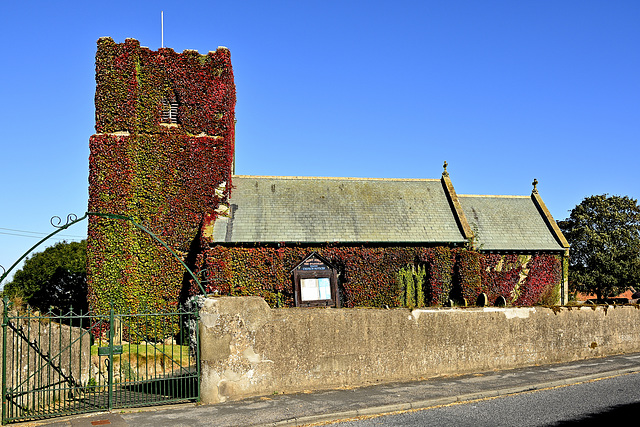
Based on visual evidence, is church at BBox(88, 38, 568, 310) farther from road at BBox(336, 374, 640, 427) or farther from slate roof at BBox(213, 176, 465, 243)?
road at BBox(336, 374, 640, 427)

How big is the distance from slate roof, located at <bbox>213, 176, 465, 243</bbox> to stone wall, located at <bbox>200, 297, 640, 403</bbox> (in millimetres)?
12069

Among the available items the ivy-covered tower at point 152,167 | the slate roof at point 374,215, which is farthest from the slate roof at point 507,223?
the ivy-covered tower at point 152,167

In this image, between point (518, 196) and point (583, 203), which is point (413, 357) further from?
point (583, 203)

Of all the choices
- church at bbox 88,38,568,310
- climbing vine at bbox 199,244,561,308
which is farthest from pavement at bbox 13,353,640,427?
climbing vine at bbox 199,244,561,308

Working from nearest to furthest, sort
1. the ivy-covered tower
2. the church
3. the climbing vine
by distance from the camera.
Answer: the climbing vine, the church, the ivy-covered tower

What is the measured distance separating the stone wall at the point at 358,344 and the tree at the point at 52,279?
37.5 m

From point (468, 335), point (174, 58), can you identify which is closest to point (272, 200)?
point (174, 58)

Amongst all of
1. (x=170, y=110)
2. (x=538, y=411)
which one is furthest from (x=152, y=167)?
(x=538, y=411)

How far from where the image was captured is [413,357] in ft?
45.4

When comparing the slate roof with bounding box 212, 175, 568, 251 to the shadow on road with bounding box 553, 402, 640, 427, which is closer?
the shadow on road with bounding box 553, 402, 640, 427

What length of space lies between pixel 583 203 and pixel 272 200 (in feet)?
123

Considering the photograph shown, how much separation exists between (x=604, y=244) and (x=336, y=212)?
3310 cm

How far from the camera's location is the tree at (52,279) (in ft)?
148

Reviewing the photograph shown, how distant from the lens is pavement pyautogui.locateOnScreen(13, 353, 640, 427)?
10.4 metres
